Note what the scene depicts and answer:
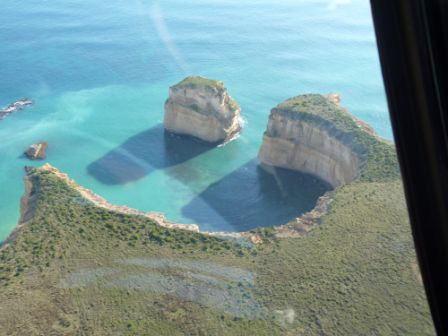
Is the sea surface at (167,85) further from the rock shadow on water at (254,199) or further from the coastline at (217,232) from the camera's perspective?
the coastline at (217,232)

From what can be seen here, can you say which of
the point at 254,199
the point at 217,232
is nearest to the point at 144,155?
the point at 254,199

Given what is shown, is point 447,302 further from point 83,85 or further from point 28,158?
point 83,85

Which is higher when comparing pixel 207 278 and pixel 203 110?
pixel 203 110

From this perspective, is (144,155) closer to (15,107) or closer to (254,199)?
(254,199)

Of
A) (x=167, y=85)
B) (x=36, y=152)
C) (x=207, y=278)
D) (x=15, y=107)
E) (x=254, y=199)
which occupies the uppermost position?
(x=15, y=107)

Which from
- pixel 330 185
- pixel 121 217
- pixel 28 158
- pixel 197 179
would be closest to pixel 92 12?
pixel 28 158

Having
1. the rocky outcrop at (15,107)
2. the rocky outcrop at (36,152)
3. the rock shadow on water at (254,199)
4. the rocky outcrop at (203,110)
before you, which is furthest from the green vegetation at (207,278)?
the rocky outcrop at (15,107)

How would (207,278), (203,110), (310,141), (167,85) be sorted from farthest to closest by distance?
(167,85) → (203,110) → (310,141) → (207,278)

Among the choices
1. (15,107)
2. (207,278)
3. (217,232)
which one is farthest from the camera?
(15,107)
